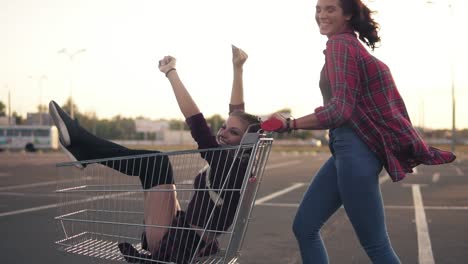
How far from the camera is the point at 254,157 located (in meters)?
2.65

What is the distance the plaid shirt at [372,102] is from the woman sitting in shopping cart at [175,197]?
54 cm

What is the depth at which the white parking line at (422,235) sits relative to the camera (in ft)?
16.5

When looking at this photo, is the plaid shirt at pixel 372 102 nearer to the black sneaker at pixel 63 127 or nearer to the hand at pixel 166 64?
the hand at pixel 166 64

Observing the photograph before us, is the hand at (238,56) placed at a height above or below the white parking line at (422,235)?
above

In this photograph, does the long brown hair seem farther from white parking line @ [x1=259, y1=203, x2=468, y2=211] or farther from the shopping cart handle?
white parking line @ [x1=259, y1=203, x2=468, y2=211]

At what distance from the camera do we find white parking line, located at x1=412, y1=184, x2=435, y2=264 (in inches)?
198

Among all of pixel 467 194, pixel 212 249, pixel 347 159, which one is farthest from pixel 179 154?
pixel 467 194

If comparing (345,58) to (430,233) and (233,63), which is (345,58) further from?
(430,233)

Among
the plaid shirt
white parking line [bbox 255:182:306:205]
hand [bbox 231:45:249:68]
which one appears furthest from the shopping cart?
white parking line [bbox 255:182:306:205]

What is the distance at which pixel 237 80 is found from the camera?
3648 mm

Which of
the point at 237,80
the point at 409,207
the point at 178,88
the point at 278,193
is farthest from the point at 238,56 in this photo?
the point at 278,193

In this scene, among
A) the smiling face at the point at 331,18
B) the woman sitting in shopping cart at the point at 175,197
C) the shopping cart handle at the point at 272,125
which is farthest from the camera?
the woman sitting in shopping cart at the point at 175,197

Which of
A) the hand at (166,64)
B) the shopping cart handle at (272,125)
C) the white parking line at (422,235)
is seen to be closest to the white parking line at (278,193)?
the white parking line at (422,235)

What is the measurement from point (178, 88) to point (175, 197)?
0.58 meters
